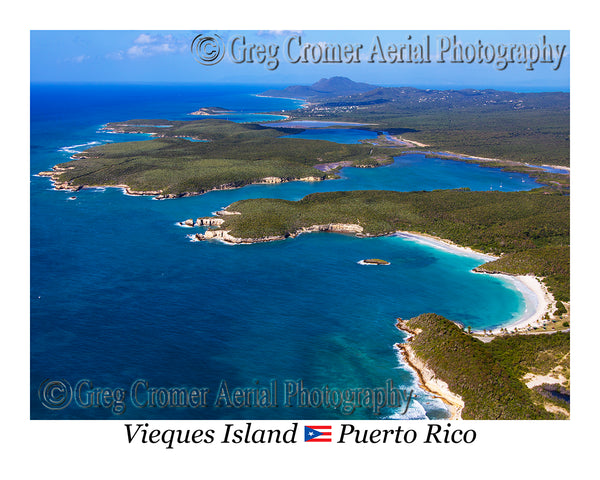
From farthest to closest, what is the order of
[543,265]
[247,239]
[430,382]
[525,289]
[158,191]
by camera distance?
[158,191] → [247,239] → [543,265] → [525,289] → [430,382]

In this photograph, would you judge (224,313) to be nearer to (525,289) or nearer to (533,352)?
(533,352)

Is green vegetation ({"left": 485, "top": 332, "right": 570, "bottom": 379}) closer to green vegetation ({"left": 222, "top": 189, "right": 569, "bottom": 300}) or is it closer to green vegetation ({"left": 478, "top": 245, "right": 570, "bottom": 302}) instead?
green vegetation ({"left": 478, "top": 245, "right": 570, "bottom": 302})

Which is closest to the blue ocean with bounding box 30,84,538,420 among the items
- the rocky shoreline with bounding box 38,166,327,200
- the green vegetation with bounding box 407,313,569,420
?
the green vegetation with bounding box 407,313,569,420

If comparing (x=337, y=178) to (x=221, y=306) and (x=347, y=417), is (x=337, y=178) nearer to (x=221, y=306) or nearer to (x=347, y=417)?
(x=221, y=306)

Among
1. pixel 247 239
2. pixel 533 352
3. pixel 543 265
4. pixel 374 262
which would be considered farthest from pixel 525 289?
pixel 247 239
